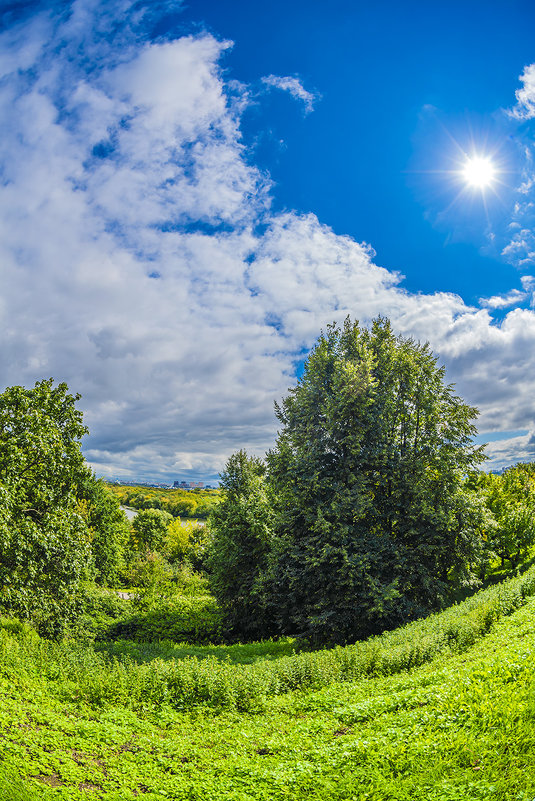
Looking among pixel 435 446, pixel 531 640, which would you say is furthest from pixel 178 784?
pixel 435 446

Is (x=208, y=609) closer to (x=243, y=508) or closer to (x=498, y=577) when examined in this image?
(x=243, y=508)

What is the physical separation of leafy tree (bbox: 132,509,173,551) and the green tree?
55.5 m

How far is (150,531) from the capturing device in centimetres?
7481

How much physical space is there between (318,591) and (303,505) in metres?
4.24

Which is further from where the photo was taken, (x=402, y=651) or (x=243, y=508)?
(x=243, y=508)

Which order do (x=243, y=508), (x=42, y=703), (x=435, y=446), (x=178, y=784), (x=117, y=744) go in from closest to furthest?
(x=178, y=784) < (x=117, y=744) < (x=42, y=703) < (x=435, y=446) < (x=243, y=508)

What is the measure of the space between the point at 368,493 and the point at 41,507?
55.7ft

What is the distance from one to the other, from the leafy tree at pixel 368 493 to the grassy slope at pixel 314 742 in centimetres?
834

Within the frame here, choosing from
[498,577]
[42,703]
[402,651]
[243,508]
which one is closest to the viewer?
[42,703]

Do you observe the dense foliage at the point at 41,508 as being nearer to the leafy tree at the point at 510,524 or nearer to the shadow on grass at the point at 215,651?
the shadow on grass at the point at 215,651

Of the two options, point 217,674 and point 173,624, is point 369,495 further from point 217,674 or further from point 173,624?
point 173,624

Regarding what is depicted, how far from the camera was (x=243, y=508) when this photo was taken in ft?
92.3

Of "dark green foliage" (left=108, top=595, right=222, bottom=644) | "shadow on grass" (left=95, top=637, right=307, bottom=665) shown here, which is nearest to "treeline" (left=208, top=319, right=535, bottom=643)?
"shadow on grass" (left=95, top=637, right=307, bottom=665)

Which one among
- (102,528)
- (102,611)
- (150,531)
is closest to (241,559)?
(102,611)
